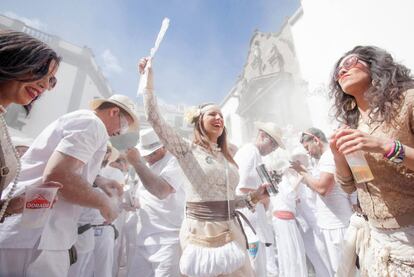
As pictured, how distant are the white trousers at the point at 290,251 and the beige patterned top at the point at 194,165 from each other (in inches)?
112

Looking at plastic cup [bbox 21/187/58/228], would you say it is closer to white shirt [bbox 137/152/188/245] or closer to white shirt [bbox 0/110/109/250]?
white shirt [bbox 0/110/109/250]

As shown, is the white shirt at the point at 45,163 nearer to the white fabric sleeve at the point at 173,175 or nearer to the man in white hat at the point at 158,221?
the man in white hat at the point at 158,221

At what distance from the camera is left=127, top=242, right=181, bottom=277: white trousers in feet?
8.21

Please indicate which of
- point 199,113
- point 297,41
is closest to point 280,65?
point 297,41

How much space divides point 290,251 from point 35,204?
4143 mm

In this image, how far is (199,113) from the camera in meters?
2.23

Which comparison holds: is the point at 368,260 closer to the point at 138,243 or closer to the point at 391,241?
the point at 391,241

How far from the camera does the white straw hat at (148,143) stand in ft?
10.8

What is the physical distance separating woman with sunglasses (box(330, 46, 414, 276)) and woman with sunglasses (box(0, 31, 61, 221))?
5.77 feet

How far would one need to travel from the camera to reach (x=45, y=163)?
1.55 meters

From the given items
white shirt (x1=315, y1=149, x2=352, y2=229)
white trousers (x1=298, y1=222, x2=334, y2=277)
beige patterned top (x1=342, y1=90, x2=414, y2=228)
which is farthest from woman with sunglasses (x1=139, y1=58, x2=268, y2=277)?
white trousers (x1=298, y1=222, x2=334, y2=277)

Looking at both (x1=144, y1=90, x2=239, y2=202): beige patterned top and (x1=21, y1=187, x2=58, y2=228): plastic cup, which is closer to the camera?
(x1=21, y1=187, x2=58, y2=228): plastic cup

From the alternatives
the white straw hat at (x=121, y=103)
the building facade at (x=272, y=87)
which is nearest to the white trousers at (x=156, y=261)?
the white straw hat at (x=121, y=103)

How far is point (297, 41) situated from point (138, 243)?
10029 mm
